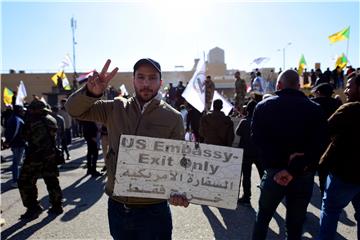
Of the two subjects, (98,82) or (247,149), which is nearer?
(98,82)

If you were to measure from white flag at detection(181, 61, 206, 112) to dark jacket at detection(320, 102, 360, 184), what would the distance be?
3.92m

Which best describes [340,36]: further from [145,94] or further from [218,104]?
[145,94]

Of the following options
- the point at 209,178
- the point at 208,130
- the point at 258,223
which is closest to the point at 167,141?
the point at 209,178

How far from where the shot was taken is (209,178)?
2438 mm

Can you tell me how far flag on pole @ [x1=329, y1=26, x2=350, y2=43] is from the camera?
17.7 meters

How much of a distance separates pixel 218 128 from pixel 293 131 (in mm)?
2963

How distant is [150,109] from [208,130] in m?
3.85

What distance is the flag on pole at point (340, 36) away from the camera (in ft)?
57.9

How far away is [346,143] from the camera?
3.61 m

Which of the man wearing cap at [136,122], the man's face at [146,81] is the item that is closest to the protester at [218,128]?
the man wearing cap at [136,122]

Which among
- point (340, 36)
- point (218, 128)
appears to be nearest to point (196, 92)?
point (218, 128)

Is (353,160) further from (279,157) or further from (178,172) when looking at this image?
(178,172)

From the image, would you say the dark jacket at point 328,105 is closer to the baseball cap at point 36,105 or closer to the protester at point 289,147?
the protester at point 289,147

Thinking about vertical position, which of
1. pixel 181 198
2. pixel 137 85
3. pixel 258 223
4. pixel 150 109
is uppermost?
pixel 137 85
